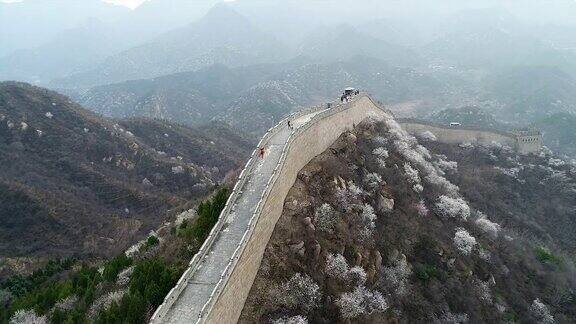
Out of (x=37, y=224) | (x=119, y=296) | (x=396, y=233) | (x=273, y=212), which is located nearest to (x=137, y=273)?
(x=119, y=296)

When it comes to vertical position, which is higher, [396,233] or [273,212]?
[273,212]

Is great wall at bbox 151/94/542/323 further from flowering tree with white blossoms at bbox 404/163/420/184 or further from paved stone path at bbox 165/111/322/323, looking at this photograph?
flowering tree with white blossoms at bbox 404/163/420/184

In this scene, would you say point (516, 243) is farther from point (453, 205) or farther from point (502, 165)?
point (502, 165)

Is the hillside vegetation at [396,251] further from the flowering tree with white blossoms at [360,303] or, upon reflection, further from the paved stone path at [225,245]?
the paved stone path at [225,245]

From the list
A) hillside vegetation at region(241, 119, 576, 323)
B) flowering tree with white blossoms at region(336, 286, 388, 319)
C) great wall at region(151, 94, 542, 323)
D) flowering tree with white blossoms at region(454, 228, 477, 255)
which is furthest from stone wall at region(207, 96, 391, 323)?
flowering tree with white blossoms at region(454, 228, 477, 255)

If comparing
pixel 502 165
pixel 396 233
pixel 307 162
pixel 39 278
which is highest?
pixel 307 162

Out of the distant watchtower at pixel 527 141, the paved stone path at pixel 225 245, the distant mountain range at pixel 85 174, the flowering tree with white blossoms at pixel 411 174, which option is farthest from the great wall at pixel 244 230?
the distant watchtower at pixel 527 141

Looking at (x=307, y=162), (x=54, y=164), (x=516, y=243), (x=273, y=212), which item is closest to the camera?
(x=273, y=212)

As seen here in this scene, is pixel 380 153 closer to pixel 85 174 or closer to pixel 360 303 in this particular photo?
pixel 360 303
